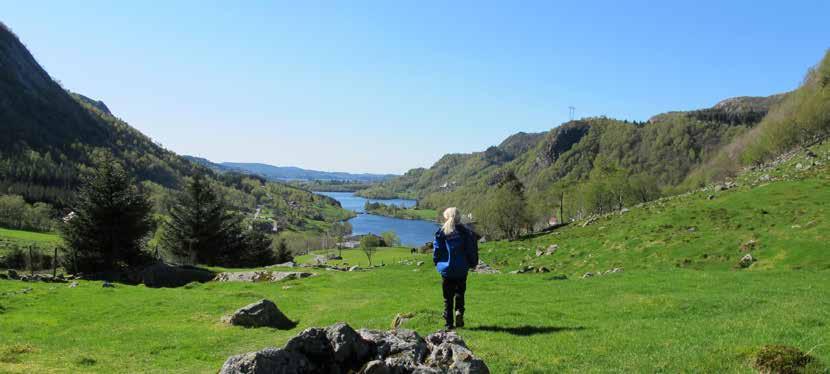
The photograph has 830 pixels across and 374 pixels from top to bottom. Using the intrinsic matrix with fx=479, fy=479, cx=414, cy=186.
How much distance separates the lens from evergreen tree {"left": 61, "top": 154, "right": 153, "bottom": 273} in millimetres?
48188

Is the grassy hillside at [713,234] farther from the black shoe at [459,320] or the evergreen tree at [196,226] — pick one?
the evergreen tree at [196,226]

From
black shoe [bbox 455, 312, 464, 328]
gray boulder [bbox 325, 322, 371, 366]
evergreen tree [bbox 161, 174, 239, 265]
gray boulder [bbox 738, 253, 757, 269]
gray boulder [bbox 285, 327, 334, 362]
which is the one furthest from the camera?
evergreen tree [bbox 161, 174, 239, 265]

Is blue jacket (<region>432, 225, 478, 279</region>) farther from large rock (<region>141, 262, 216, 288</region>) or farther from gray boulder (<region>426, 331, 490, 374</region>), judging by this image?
large rock (<region>141, 262, 216, 288</region>)

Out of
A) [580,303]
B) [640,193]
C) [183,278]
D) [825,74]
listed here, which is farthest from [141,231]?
[825,74]

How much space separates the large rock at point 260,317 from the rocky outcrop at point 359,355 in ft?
33.8

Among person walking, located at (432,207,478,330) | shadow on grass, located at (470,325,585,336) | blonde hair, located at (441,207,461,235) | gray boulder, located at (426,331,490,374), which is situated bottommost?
shadow on grass, located at (470,325,585,336)

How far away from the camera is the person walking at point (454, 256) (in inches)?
591

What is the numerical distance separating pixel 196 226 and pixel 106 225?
636 inches

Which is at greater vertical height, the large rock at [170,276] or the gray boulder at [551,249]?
the gray boulder at [551,249]

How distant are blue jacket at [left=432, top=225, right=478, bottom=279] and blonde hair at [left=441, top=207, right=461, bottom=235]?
0.12 m

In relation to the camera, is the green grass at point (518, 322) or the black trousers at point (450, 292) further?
the black trousers at point (450, 292)

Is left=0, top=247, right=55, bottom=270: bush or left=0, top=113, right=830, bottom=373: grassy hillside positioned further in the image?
left=0, top=247, right=55, bottom=270: bush

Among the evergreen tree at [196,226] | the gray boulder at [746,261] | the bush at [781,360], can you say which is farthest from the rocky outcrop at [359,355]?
the evergreen tree at [196,226]

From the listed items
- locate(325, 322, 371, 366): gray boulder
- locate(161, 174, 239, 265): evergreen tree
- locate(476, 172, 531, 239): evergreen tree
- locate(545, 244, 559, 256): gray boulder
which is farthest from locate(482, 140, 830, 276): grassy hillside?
locate(161, 174, 239, 265): evergreen tree
